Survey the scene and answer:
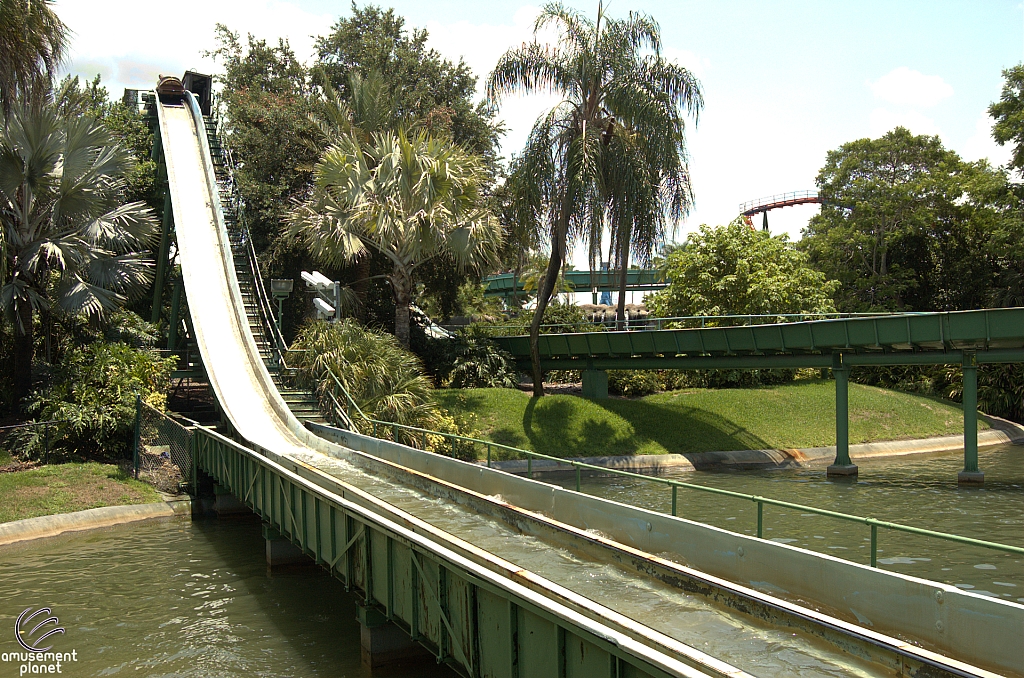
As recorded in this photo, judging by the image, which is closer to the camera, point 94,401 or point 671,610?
point 671,610

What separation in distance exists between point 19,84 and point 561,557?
22.6 meters

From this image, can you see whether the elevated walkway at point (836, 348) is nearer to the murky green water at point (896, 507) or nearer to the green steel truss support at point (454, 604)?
the murky green water at point (896, 507)

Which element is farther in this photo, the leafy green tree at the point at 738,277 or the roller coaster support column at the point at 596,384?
the leafy green tree at the point at 738,277

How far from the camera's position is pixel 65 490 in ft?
69.1

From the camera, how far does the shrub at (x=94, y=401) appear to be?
75.6ft

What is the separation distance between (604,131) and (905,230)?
28195mm

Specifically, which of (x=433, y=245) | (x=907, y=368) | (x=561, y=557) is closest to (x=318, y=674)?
(x=561, y=557)

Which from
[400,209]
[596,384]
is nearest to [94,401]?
[400,209]

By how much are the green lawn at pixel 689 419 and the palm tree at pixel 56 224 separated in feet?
39.9

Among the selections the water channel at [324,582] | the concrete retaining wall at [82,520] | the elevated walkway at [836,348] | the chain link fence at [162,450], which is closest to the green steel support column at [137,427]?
the chain link fence at [162,450]

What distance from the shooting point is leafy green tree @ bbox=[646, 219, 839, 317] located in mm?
40875

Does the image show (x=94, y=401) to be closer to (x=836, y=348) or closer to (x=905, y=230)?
(x=836, y=348)

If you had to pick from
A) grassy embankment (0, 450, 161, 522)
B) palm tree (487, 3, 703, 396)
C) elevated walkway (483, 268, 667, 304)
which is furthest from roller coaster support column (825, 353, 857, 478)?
elevated walkway (483, 268, 667, 304)

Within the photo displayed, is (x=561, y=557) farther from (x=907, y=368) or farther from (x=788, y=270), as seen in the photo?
(x=907, y=368)
